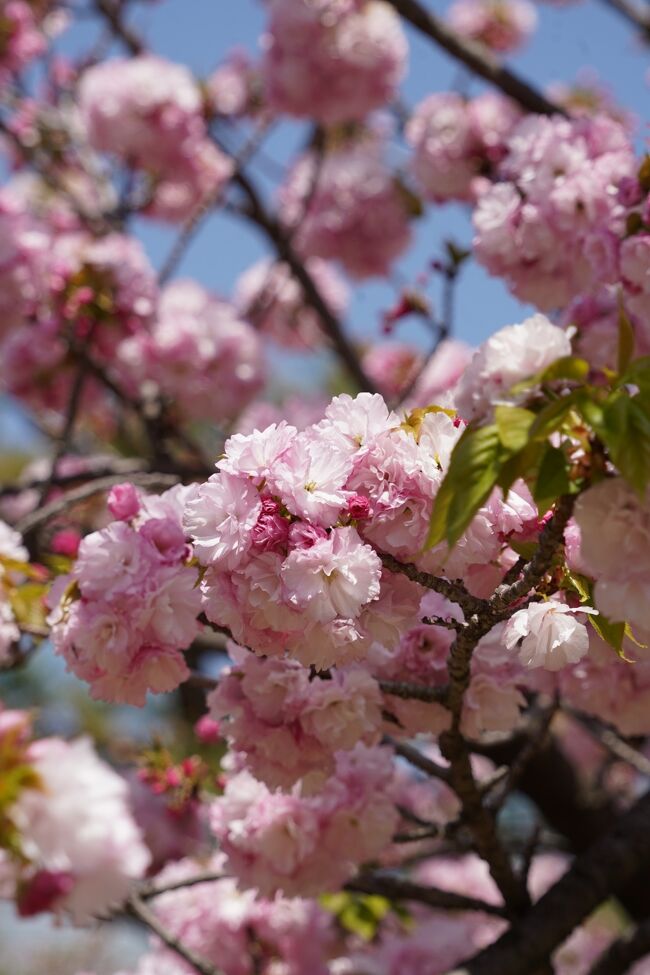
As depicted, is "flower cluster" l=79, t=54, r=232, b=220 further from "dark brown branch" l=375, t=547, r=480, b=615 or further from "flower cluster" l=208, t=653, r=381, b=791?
"dark brown branch" l=375, t=547, r=480, b=615

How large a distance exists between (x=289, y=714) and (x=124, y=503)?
364 mm

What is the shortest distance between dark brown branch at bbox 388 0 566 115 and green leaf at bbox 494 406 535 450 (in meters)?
2.21

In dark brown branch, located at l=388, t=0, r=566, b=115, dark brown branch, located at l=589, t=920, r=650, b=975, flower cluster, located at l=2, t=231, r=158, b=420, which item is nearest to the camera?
dark brown branch, located at l=589, t=920, r=650, b=975

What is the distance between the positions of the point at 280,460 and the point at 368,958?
203 centimetres

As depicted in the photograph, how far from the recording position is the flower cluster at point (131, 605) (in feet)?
4.52

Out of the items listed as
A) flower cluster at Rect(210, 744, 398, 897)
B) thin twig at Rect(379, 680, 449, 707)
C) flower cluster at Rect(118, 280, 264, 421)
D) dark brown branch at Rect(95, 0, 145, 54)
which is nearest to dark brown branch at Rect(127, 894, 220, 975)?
flower cluster at Rect(210, 744, 398, 897)

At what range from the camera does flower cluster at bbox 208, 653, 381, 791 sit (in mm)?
1483

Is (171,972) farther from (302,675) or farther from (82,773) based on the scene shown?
(302,675)

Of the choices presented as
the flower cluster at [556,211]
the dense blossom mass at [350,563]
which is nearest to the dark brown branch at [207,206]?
the dense blossom mass at [350,563]

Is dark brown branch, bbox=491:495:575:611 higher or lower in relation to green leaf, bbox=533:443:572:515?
lower

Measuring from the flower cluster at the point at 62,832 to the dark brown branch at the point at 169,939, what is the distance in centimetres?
10

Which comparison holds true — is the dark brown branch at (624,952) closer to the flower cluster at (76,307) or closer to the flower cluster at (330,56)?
the flower cluster at (76,307)

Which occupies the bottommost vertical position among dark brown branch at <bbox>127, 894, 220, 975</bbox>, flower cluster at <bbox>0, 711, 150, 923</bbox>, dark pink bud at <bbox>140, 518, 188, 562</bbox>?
dark brown branch at <bbox>127, 894, 220, 975</bbox>

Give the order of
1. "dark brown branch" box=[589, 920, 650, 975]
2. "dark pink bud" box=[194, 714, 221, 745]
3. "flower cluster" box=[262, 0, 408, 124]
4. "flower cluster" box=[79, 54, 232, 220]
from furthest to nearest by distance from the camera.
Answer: "flower cluster" box=[79, 54, 232, 220], "flower cluster" box=[262, 0, 408, 124], "dark brown branch" box=[589, 920, 650, 975], "dark pink bud" box=[194, 714, 221, 745]
